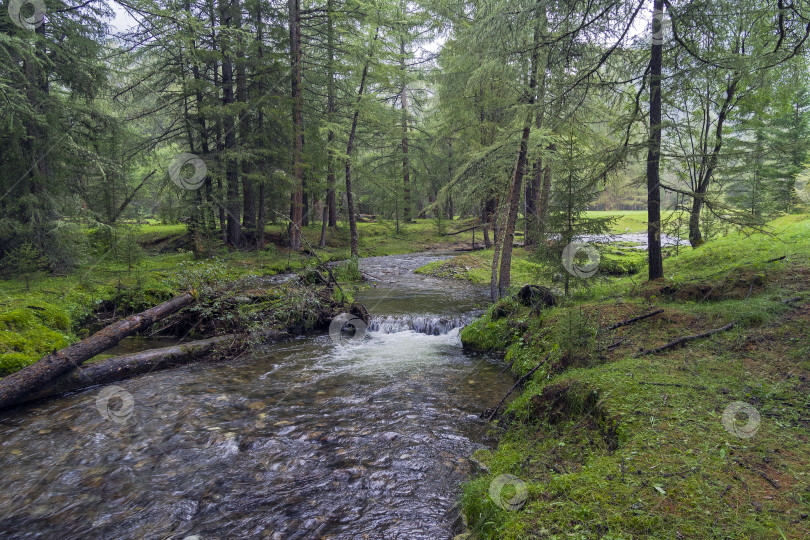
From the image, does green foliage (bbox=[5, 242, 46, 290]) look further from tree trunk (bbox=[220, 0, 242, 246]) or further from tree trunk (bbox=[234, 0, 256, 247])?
tree trunk (bbox=[234, 0, 256, 247])

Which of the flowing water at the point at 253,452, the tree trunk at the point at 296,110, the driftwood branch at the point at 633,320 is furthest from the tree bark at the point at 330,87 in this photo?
the driftwood branch at the point at 633,320

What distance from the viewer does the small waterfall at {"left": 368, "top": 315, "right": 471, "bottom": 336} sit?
10.0 metres

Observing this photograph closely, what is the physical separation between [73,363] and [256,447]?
340 centimetres

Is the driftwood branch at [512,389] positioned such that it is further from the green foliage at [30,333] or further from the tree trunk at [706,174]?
the green foliage at [30,333]

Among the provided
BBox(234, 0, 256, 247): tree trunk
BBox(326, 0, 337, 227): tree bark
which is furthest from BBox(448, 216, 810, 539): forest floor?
BBox(326, 0, 337, 227): tree bark

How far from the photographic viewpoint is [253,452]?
176 inches

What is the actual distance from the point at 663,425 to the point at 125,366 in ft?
24.9

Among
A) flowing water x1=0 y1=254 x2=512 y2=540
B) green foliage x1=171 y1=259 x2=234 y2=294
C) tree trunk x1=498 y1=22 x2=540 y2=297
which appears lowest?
flowing water x1=0 y1=254 x2=512 y2=540

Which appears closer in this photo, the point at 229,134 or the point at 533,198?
the point at 229,134

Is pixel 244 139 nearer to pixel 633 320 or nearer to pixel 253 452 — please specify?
pixel 253 452

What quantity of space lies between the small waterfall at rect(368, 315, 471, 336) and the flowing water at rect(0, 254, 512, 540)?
2453 mm

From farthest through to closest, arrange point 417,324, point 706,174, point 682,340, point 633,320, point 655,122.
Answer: point 706,174 → point 417,324 → point 655,122 → point 633,320 → point 682,340

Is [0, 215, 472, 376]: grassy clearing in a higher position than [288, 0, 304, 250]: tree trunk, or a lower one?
lower

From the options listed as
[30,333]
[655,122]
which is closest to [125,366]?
[30,333]
